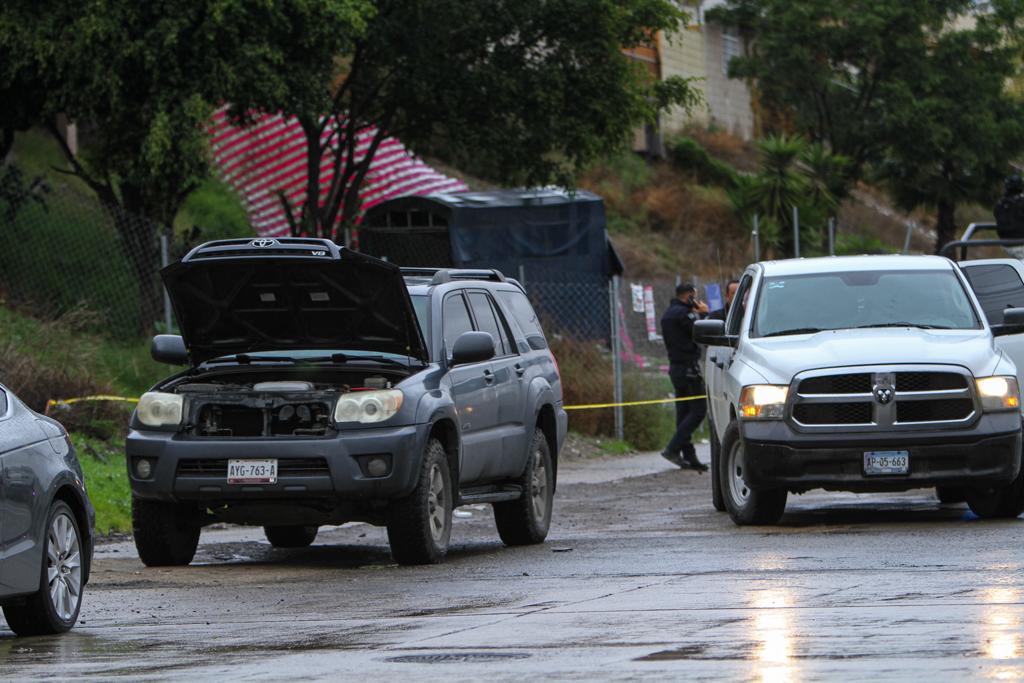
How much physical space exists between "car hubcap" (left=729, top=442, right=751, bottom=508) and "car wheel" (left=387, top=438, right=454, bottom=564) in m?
2.79

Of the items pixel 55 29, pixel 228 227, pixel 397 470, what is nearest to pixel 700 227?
pixel 228 227

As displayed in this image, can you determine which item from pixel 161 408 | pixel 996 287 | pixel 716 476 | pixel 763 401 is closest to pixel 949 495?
pixel 996 287

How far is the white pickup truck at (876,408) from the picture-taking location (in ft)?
45.1

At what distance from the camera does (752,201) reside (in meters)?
46.3

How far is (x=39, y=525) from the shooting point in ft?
30.6

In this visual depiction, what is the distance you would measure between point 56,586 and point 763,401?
5.96 metres

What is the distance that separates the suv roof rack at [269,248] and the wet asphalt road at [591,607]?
201 cm

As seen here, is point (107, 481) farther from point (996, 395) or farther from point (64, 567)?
point (996, 395)

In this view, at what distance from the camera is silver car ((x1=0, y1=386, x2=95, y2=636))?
9.05m

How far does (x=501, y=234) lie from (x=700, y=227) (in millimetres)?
20537

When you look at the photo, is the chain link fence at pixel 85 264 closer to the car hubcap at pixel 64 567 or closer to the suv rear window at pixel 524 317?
the suv rear window at pixel 524 317

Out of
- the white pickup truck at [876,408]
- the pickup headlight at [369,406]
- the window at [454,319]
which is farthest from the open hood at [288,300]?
the white pickup truck at [876,408]

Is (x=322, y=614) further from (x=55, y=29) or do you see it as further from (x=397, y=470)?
(x=55, y=29)

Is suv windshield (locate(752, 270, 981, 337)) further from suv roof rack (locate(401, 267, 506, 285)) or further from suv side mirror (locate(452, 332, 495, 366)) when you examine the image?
suv side mirror (locate(452, 332, 495, 366))
